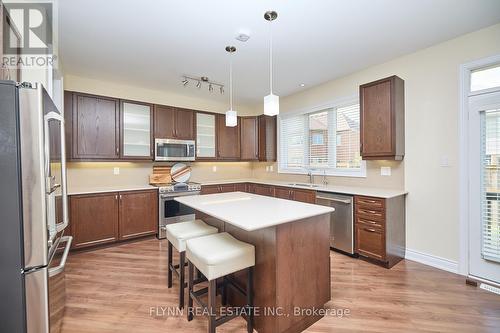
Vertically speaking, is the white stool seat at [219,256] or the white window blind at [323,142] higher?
the white window blind at [323,142]

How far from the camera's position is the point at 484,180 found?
7.91 feet

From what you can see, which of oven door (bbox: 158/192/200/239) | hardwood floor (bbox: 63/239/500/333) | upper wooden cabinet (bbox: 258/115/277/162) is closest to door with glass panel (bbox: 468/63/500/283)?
hardwood floor (bbox: 63/239/500/333)

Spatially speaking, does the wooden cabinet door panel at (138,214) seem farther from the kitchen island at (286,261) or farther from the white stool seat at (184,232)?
the kitchen island at (286,261)

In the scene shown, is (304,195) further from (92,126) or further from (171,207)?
(92,126)

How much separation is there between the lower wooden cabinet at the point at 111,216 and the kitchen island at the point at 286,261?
7.12 ft

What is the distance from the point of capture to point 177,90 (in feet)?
14.4

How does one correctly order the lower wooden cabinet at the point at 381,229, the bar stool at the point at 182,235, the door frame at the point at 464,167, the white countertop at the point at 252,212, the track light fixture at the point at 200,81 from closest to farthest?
the white countertop at the point at 252,212 < the bar stool at the point at 182,235 < the door frame at the point at 464,167 < the lower wooden cabinet at the point at 381,229 < the track light fixture at the point at 200,81

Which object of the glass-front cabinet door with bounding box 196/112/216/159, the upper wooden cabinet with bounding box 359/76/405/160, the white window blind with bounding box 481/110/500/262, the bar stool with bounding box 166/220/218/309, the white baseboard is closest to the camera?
the bar stool with bounding box 166/220/218/309

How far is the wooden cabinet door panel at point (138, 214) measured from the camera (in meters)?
3.58

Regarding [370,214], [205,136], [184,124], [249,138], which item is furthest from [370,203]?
[184,124]

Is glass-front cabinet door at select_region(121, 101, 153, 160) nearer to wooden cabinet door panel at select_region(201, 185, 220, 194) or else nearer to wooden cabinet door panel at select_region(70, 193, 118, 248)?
wooden cabinet door panel at select_region(70, 193, 118, 248)

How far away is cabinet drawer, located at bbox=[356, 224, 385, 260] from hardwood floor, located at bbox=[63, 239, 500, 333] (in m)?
0.16

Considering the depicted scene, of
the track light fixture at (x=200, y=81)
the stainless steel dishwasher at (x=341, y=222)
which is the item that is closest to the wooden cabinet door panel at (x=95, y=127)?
the track light fixture at (x=200, y=81)

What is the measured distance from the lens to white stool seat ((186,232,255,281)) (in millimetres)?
1552
